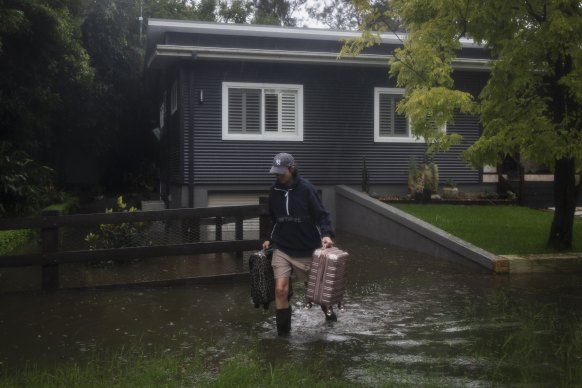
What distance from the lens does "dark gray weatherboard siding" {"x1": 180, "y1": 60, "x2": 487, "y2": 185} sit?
17.2m

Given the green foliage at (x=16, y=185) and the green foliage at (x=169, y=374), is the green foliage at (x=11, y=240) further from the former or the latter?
the green foliage at (x=169, y=374)

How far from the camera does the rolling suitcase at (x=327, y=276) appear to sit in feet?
22.8

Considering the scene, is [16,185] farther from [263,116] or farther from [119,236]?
[263,116]

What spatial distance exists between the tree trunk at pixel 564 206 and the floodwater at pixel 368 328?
4.76ft

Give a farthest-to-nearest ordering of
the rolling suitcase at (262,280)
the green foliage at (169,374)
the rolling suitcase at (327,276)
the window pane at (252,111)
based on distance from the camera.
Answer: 1. the window pane at (252,111)
2. the rolling suitcase at (262,280)
3. the rolling suitcase at (327,276)
4. the green foliage at (169,374)

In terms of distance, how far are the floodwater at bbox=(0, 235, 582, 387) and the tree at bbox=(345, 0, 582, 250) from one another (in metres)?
2.05

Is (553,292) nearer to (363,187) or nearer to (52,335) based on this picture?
(52,335)

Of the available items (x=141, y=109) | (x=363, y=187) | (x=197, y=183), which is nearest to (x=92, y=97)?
(x=141, y=109)

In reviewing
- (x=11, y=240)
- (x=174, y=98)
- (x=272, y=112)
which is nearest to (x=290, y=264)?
(x=11, y=240)

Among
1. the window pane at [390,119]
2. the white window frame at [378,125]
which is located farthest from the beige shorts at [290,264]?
the window pane at [390,119]

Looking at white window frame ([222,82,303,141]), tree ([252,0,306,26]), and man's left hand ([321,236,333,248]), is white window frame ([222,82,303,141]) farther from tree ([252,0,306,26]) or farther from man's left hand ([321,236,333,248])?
tree ([252,0,306,26])

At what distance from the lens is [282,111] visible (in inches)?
706

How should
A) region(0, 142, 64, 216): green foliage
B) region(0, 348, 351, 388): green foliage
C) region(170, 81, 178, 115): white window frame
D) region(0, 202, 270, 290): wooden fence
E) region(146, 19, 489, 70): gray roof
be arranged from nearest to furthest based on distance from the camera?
region(0, 348, 351, 388): green foliage < region(0, 202, 270, 290): wooden fence < region(0, 142, 64, 216): green foliage < region(146, 19, 489, 70): gray roof < region(170, 81, 178, 115): white window frame

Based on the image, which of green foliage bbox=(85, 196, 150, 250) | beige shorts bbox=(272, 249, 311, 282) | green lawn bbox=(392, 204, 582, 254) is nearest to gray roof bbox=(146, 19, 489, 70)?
green lawn bbox=(392, 204, 582, 254)
